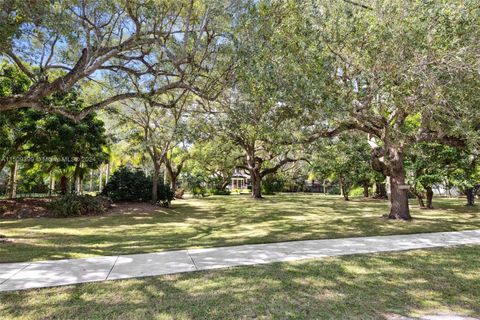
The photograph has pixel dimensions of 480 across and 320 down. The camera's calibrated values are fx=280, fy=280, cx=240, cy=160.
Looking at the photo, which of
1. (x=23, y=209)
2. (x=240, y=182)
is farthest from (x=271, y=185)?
(x=23, y=209)

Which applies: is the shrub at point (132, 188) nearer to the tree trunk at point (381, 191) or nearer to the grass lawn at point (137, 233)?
the grass lawn at point (137, 233)

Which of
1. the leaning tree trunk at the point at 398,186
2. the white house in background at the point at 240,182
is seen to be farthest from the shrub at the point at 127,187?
the white house in background at the point at 240,182

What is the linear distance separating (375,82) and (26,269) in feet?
27.5

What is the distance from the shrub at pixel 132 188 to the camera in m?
15.6

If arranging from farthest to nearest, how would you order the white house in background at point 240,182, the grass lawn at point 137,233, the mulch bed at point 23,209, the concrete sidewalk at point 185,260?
1. the white house in background at point 240,182
2. the mulch bed at point 23,209
3. the grass lawn at point 137,233
4. the concrete sidewalk at point 185,260

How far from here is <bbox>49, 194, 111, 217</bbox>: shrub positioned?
1177 cm

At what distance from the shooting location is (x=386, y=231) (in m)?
8.20

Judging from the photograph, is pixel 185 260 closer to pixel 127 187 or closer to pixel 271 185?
pixel 127 187

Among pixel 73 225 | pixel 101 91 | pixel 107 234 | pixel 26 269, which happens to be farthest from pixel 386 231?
pixel 101 91

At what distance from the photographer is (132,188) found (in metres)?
15.9

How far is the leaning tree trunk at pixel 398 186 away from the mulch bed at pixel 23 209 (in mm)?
13991

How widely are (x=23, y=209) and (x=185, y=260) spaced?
10821mm

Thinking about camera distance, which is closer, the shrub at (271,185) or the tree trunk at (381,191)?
the tree trunk at (381,191)

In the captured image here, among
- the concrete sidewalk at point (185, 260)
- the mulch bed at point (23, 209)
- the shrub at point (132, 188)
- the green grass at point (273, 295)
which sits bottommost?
the green grass at point (273, 295)
